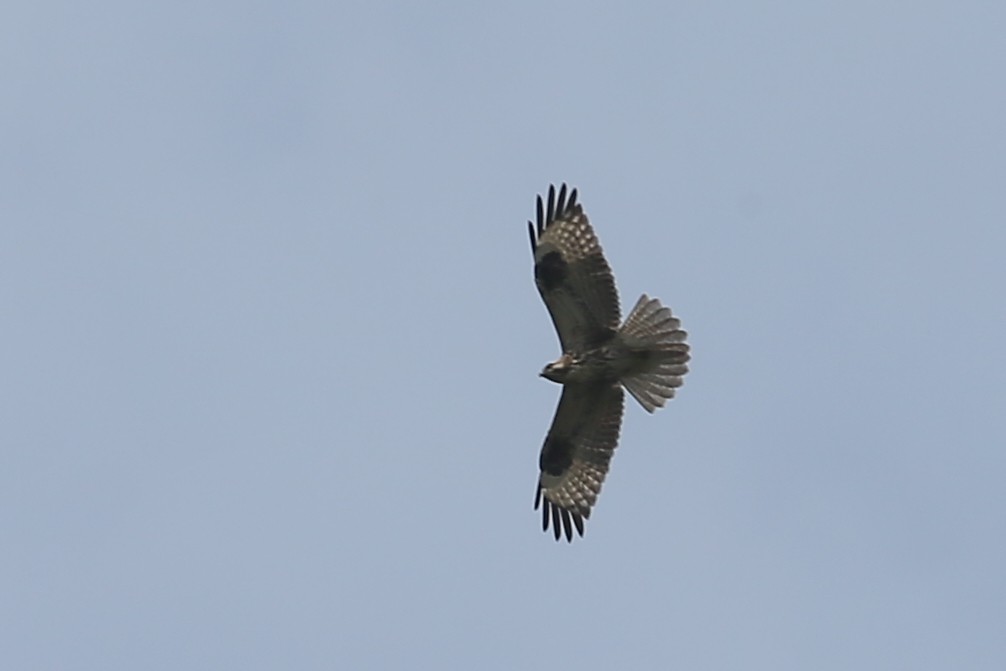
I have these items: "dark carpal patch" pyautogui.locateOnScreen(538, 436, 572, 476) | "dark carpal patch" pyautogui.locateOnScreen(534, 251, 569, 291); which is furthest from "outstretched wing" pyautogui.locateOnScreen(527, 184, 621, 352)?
"dark carpal patch" pyautogui.locateOnScreen(538, 436, 572, 476)

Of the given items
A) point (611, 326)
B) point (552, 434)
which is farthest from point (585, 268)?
point (552, 434)

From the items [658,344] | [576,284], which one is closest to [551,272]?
[576,284]

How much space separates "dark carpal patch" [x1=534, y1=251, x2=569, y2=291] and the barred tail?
2.43 ft

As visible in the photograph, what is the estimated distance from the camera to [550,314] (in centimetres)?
2214

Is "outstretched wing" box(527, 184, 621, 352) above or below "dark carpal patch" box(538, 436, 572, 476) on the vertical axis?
above

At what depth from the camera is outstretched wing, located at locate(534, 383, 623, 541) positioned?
22688 mm

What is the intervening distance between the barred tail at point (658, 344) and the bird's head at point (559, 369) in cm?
59

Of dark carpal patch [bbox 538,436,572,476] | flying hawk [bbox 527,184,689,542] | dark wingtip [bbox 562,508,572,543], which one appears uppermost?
flying hawk [bbox 527,184,689,542]

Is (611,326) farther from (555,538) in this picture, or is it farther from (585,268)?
(555,538)

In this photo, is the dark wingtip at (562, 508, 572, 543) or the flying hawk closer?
the flying hawk

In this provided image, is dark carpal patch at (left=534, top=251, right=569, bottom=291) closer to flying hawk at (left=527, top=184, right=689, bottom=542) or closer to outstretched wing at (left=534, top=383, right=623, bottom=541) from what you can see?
flying hawk at (left=527, top=184, right=689, bottom=542)

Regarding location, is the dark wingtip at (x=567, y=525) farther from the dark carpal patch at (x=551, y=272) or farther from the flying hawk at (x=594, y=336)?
the dark carpal patch at (x=551, y=272)

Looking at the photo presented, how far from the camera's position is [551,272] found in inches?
862

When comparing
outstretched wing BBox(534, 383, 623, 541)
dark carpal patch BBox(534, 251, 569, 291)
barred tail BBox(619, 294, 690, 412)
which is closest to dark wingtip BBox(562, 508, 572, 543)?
outstretched wing BBox(534, 383, 623, 541)
